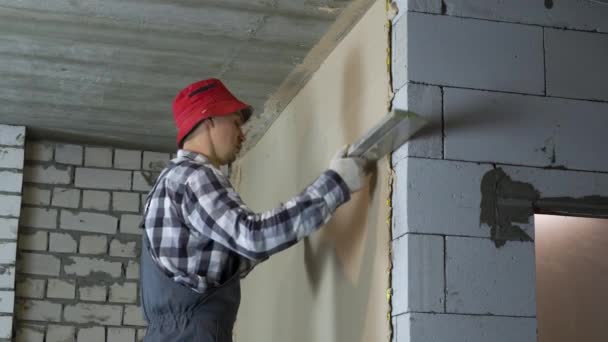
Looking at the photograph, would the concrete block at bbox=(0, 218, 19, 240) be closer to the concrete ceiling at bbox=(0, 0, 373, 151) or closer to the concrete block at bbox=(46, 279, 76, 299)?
the concrete block at bbox=(46, 279, 76, 299)

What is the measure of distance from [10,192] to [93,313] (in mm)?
828

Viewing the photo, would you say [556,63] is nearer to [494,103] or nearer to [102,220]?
[494,103]

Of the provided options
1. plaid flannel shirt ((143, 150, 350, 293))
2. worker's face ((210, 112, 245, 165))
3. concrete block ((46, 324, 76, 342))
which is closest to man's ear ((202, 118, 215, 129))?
worker's face ((210, 112, 245, 165))

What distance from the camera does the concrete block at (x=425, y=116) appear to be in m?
3.03

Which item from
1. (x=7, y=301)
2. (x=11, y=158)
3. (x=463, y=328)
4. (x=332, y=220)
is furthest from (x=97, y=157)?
(x=463, y=328)

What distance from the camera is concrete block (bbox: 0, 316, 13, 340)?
17.1 feet

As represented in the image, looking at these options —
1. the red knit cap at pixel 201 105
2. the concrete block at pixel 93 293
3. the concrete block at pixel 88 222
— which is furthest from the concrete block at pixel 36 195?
the red knit cap at pixel 201 105

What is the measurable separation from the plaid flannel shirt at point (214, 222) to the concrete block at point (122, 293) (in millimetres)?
2396

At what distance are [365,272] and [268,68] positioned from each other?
51.3 inches

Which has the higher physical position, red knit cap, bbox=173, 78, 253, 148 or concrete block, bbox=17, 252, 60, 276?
red knit cap, bbox=173, 78, 253, 148

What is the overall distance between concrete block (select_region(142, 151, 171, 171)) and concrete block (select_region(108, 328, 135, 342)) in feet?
3.11

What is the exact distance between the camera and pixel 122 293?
219 inches

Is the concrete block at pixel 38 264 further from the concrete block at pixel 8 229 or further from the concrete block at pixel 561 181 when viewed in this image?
A: the concrete block at pixel 561 181

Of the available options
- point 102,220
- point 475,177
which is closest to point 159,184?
point 475,177
